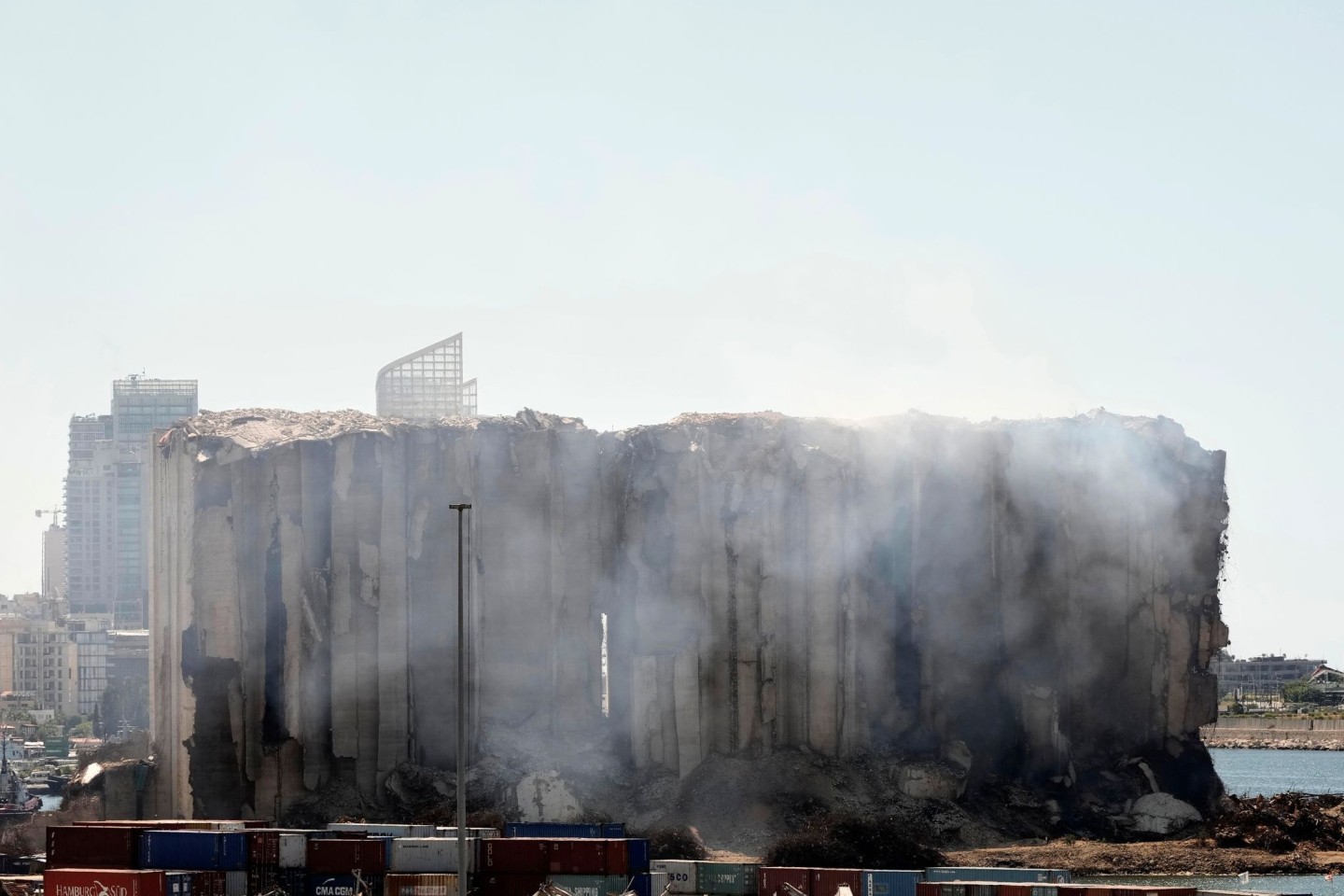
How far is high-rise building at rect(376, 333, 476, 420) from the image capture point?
113125 millimetres

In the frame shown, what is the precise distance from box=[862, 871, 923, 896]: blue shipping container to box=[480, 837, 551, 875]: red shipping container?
9.33 m

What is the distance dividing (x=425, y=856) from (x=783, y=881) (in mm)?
11127

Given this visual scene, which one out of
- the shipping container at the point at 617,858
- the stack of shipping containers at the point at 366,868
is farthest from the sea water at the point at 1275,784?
the shipping container at the point at 617,858

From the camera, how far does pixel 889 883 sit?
6228 centimetres

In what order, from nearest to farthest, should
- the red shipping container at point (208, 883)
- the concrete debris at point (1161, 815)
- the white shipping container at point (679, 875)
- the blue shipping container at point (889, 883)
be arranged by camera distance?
the red shipping container at point (208, 883), the blue shipping container at point (889, 883), the white shipping container at point (679, 875), the concrete debris at point (1161, 815)

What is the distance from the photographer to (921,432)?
94.7m

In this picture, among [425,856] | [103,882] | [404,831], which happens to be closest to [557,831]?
[404,831]

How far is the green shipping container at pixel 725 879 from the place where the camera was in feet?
227

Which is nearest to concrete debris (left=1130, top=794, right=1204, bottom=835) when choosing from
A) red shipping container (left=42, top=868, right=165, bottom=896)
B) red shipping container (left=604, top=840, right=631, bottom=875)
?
red shipping container (left=604, top=840, right=631, bottom=875)

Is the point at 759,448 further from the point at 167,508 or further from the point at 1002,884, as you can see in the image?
the point at 1002,884

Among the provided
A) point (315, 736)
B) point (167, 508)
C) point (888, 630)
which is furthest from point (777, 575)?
point (167, 508)

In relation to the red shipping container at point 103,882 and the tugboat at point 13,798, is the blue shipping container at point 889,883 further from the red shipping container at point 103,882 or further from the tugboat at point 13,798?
the tugboat at point 13,798

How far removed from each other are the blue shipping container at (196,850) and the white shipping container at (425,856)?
4.69 meters

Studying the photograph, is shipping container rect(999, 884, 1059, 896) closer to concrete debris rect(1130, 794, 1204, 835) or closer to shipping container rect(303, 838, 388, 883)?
shipping container rect(303, 838, 388, 883)
